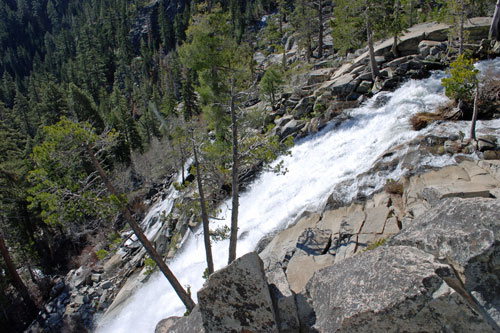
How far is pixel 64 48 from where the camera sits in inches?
4498

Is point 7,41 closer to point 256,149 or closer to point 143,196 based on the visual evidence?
point 143,196

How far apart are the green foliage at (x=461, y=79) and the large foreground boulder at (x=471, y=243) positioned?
811 cm

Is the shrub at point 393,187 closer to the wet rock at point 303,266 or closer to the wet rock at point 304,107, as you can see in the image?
the wet rock at point 303,266

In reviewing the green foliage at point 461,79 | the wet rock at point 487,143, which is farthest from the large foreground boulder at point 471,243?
the green foliage at point 461,79

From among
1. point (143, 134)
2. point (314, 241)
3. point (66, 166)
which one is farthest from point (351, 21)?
point (143, 134)

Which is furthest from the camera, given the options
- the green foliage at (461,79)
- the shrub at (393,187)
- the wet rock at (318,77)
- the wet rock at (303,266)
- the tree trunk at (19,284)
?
→ the wet rock at (318,77)

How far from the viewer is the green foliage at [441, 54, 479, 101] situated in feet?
36.6

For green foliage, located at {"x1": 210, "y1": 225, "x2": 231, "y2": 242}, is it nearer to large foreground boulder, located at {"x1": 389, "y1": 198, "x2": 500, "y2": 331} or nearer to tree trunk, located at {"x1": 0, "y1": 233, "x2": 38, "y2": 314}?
large foreground boulder, located at {"x1": 389, "y1": 198, "x2": 500, "y2": 331}

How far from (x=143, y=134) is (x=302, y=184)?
52725mm

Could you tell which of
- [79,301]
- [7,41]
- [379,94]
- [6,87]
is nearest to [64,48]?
[6,87]

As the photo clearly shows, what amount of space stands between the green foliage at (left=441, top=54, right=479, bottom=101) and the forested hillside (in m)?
5.32

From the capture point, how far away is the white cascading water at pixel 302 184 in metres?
13.5

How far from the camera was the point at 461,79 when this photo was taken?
11.5 m

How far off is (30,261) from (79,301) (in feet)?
35.2
